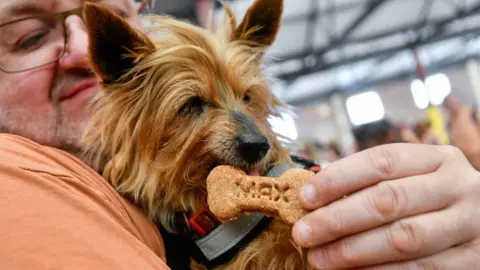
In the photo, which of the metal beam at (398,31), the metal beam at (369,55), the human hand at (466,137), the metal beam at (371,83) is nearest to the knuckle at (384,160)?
the human hand at (466,137)

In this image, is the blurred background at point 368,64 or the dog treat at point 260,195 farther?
the blurred background at point 368,64

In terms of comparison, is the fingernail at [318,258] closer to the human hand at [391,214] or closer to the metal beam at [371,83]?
the human hand at [391,214]

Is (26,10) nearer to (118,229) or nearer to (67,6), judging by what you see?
(67,6)

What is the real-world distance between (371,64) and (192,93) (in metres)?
13.3

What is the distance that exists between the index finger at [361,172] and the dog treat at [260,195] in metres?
0.04

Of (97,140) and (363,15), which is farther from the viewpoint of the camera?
(363,15)

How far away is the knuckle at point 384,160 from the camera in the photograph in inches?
29.2

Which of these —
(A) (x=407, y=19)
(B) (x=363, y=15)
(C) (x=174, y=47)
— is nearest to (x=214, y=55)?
(C) (x=174, y=47)

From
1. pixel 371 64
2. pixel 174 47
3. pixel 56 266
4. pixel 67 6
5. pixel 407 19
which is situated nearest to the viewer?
pixel 56 266

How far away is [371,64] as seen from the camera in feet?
45.3

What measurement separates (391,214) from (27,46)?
3.98 feet

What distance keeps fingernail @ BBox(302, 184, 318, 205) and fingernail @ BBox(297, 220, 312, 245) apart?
1.6 inches

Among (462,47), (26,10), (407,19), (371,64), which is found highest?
(26,10)

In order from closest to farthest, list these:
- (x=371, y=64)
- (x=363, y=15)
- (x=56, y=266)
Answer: (x=56, y=266), (x=363, y=15), (x=371, y=64)
